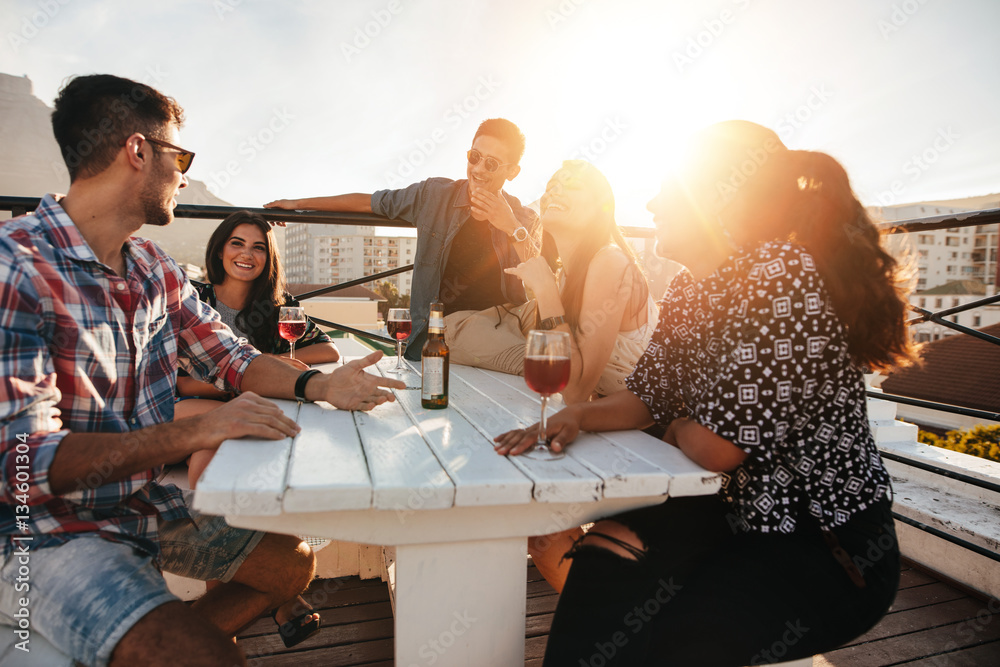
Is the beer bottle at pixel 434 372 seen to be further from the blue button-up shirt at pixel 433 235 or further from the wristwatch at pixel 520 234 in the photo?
the blue button-up shirt at pixel 433 235

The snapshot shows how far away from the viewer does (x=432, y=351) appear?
1.45m

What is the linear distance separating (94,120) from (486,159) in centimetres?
174

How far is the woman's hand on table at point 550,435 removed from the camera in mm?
1070

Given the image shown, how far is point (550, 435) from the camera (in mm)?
1167

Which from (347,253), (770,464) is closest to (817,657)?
(770,464)

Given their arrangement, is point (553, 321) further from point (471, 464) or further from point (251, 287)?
point (251, 287)

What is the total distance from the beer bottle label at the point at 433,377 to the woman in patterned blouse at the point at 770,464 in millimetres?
399

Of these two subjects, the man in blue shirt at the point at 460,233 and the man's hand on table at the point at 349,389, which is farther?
the man in blue shirt at the point at 460,233

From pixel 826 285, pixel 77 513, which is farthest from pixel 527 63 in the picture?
pixel 77 513

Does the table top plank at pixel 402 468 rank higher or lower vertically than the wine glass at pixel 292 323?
lower

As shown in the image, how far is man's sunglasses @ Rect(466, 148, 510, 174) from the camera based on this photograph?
2643mm

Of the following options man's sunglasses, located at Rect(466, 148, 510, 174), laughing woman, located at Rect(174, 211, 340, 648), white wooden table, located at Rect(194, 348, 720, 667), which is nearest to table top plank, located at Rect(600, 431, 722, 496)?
white wooden table, located at Rect(194, 348, 720, 667)

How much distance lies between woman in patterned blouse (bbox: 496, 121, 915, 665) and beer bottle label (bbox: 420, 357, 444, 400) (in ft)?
1.31

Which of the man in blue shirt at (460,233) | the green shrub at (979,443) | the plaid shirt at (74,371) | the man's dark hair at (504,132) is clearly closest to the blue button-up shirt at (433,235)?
the man in blue shirt at (460,233)
